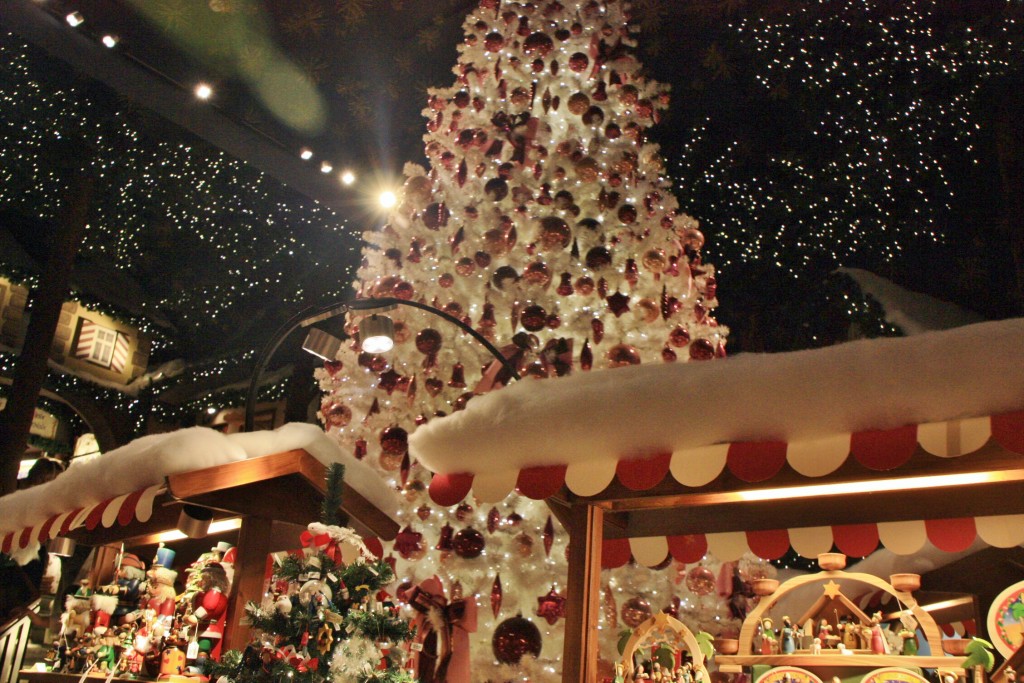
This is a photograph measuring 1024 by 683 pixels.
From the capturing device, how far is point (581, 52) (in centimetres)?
556

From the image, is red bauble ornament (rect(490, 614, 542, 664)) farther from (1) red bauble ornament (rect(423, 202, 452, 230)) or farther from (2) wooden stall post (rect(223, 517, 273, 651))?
(1) red bauble ornament (rect(423, 202, 452, 230))

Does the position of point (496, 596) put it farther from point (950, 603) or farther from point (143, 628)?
point (950, 603)

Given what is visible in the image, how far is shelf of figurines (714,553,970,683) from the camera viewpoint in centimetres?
280

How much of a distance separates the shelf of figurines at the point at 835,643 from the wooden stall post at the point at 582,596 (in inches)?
27.3

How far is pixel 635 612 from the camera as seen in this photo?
4230 millimetres

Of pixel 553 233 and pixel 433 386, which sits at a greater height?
pixel 553 233

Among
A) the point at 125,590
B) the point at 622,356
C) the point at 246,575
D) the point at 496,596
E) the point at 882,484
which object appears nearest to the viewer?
the point at 882,484

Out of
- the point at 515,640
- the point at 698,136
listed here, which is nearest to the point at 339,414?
the point at 515,640

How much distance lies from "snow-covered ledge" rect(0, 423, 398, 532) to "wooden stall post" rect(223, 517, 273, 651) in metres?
0.34

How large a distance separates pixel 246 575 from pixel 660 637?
168 cm

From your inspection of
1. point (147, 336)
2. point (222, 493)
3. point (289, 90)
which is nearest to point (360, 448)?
point (222, 493)

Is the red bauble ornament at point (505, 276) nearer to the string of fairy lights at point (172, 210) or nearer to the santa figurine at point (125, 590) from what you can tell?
the santa figurine at point (125, 590)

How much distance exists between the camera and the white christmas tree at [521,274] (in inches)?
172

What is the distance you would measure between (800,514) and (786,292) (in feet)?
17.0
